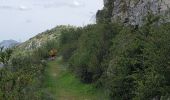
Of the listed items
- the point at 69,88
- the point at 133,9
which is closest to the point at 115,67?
the point at 133,9

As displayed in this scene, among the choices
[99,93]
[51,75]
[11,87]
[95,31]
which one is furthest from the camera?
[51,75]

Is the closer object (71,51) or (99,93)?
(99,93)

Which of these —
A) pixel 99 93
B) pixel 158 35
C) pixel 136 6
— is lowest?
pixel 99 93

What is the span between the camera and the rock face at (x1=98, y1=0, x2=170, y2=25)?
167 ft

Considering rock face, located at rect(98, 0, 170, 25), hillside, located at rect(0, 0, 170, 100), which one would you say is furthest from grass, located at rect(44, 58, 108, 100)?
rock face, located at rect(98, 0, 170, 25)

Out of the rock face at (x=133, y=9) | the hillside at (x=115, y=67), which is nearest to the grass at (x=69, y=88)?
the hillside at (x=115, y=67)

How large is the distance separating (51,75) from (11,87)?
46.2m

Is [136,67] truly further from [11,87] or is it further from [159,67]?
[11,87]

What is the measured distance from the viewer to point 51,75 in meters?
78.1

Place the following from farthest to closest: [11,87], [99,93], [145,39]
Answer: [99,93], [145,39], [11,87]

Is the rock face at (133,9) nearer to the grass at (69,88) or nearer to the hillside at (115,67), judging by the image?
the hillside at (115,67)

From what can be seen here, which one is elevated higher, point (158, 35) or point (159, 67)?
point (158, 35)

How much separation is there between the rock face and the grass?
9.95m

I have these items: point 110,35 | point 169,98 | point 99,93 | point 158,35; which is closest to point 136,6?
point 110,35
